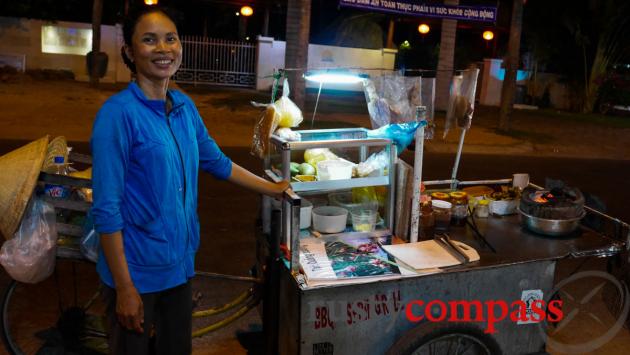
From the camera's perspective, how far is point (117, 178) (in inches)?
73.5

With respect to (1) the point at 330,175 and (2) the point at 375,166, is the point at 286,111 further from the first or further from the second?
(2) the point at 375,166

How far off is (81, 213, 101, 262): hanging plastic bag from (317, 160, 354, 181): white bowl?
3.74 ft

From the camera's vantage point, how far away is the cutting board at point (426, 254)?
266 cm

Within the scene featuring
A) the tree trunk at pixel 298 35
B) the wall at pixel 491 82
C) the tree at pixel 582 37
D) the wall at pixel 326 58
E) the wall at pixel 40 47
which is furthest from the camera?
the wall at pixel 491 82

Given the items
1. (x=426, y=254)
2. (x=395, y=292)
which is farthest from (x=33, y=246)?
(x=426, y=254)

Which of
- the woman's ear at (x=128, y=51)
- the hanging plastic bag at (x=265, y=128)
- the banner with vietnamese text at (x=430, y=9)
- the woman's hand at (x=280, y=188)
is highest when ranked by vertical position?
the banner with vietnamese text at (x=430, y=9)

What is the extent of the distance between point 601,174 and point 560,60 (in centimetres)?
1399

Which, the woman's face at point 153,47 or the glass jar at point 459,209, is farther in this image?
the glass jar at point 459,209

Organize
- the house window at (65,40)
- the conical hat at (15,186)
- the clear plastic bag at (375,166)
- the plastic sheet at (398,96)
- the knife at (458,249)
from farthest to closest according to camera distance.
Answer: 1. the house window at (65,40)
2. the clear plastic bag at (375,166)
3. the plastic sheet at (398,96)
4. the knife at (458,249)
5. the conical hat at (15,186)

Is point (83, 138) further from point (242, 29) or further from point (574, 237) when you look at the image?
point (242, 29)

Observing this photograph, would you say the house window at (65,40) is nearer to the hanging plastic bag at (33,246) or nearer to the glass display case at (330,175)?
the glass display case at (330,175)

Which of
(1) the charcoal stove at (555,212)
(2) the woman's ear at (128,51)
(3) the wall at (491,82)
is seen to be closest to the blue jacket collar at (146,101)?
(2) the woman's ear at (128,51)

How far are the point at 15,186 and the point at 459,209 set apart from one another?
237cm

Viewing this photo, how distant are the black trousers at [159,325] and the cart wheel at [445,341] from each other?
36.7 inches
